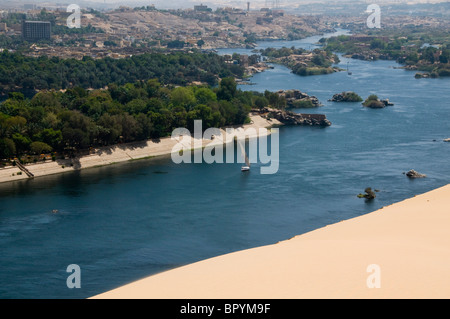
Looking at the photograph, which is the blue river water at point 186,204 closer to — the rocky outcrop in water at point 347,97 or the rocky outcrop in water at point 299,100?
the rocky outcrop in water at point 299,100

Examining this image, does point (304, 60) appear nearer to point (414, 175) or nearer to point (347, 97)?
point (347, 97)

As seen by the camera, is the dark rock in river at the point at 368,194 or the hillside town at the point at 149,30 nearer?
the dark rock in river at the point at 368,194

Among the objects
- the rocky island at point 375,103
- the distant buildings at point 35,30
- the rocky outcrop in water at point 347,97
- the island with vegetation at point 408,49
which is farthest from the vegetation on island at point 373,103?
the distant buildings at point 35,30

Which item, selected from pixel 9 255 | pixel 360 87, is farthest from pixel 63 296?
pixel 360 87

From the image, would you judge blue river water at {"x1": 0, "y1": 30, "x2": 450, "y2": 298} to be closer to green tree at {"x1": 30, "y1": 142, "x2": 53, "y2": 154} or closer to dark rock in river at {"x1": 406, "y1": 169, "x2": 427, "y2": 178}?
dark rock in river at {"x1": 406, "y1": 169, "x2": 427, "y2": 178}

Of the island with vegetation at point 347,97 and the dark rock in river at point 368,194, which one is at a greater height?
the island with vegetation at point 347,97

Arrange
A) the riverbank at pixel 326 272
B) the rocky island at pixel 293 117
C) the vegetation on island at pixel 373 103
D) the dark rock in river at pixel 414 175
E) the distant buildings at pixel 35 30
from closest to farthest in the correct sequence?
the riverbank at pixel 326 272 < the dark rock in river at pixel 414 175 < the rocky island at pixel 293 117 < the vegetation on island at pixel 373 103 < the distant buildings at pixel 35 30
